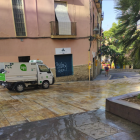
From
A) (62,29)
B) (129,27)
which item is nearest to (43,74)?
(62,29)

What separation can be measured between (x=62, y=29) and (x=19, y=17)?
12.7ft

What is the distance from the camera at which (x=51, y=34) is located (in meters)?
12.7

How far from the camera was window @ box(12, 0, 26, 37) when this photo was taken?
11457 millimetres

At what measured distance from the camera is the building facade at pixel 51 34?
1145cm

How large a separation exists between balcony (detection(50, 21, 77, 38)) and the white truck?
4.32 meters

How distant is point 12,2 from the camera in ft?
37.0

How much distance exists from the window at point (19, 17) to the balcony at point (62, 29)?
255 centimetres

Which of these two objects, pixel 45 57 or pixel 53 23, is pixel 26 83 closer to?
pixel 45 57

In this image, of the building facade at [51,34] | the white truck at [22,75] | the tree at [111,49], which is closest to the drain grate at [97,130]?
the white truck at [22,75]

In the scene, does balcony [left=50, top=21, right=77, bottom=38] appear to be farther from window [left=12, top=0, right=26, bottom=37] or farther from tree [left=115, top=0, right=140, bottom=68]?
tree [left=115, top=0, right=140, bottom=68]

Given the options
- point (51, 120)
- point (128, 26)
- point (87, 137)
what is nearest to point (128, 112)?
point (87, 137)

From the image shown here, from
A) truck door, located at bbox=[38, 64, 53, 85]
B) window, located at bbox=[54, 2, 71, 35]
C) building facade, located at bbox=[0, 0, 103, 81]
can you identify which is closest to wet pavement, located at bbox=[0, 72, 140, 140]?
truck door, located at bbox=[38, 64, 53, 85]

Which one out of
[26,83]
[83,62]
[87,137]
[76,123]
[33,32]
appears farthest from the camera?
[83,62]

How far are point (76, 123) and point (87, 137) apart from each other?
2.63 feet
